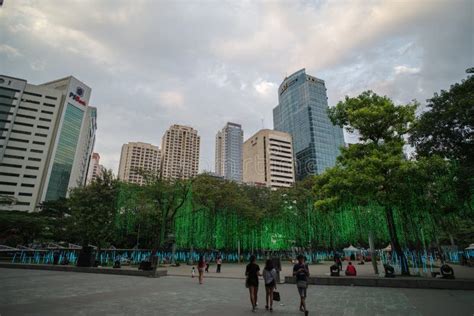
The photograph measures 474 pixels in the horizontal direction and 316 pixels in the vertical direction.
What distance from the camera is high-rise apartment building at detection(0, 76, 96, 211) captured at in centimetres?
7781

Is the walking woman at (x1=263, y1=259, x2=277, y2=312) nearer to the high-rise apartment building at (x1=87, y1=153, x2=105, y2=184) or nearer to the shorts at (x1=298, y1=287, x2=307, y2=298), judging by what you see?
the shorts at (x1=298, y1=287, x2=307, y2=298)

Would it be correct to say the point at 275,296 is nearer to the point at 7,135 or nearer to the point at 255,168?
the point at 7,135

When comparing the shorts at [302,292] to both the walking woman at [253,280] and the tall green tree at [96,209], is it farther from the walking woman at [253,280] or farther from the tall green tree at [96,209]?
the tall green tree at [96,209]

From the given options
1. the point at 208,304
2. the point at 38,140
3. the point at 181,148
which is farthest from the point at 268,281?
the point at 181,148

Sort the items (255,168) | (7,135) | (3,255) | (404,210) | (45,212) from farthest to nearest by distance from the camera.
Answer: (255,168) → (7,135) → (45,212) → (3,255) → (404,210)

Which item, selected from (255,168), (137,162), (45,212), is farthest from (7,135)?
(255,168)

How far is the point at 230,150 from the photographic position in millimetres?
161625

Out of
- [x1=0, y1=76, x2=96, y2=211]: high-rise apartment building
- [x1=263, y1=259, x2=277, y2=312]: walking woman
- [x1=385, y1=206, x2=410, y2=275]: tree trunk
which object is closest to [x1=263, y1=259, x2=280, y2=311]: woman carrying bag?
[x1=263, y1=259, x2=277, y2=312]: walking woman

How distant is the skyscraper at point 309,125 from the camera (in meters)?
113

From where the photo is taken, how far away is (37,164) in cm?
8044

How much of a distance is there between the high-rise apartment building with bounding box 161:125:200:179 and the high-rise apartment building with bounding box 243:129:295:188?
33911 millimetres

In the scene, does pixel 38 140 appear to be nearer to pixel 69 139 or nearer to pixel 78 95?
pixel 69 139

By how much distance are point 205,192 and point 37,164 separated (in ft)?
239

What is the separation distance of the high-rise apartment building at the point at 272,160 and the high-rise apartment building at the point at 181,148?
33.9 metres
